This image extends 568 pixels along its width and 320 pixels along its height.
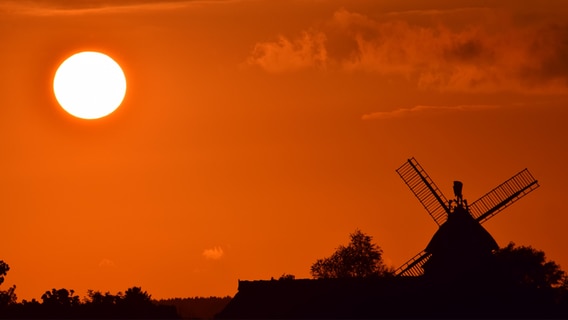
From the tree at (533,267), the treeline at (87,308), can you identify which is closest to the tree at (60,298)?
the treeline at (87,308)

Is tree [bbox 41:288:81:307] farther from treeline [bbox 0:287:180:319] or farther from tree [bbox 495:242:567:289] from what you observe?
tree [bbox 495:242:567:289]

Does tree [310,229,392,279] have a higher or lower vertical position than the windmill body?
higher

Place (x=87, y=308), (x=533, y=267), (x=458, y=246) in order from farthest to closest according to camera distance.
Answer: (x=533, y=267) < (x=87, y=308) < (x=458, y=246)

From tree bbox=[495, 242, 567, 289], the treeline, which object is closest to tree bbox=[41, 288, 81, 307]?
the treeline

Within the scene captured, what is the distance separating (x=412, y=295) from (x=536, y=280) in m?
61.9

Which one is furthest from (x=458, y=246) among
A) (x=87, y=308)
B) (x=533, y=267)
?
(x=533, y=267)

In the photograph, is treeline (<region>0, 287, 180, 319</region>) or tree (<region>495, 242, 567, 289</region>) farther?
tree (<region>495, 242, 567, 289</region>)

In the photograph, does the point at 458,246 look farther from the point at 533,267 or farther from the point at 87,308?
the point at 533,267

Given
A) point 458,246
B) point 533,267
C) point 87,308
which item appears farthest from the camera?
point 533,267

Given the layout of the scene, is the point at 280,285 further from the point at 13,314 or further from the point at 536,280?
the point at 536,280

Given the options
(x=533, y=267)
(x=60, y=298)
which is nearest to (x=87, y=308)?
(x=60, y=298)

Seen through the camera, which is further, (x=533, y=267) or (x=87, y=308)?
(x=533, y=267)

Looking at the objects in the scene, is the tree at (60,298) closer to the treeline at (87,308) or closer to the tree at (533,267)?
the treeline at (87,308)

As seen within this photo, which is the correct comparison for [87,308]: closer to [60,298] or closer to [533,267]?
[60,298]
